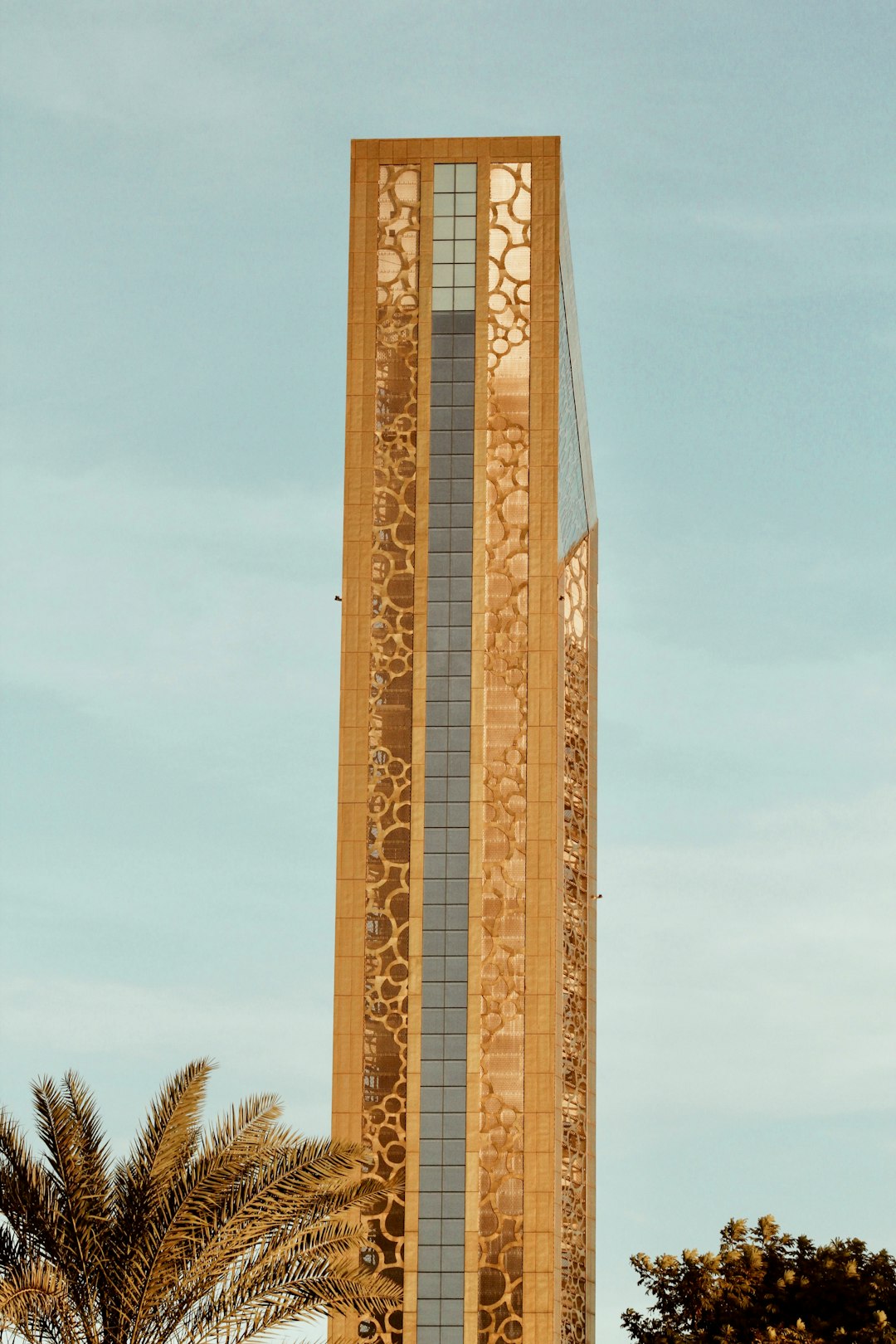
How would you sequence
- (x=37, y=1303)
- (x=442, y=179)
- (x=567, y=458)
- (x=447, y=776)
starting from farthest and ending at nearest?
(x=567, y=458) < (x=442, y=179) < (x=447, y=776) < (x=37, y=1303)

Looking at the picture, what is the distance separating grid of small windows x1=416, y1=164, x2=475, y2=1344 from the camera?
2305 centimetres

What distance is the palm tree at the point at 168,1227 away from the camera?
18.5 m

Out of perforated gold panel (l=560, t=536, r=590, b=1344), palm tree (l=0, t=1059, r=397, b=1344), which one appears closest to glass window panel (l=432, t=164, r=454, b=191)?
perforated gold panel (l=560, t=536, r=590, b=1344)

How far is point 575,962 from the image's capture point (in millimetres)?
28438

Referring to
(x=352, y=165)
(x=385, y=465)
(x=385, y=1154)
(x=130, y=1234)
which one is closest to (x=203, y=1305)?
(x=130, y=1234)

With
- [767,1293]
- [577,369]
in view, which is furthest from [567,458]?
[767,1293]

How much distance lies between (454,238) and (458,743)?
256 inches

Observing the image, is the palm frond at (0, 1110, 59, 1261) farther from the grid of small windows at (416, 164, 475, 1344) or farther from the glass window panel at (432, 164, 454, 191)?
the glass window panel at (432, 164, 454, 191)

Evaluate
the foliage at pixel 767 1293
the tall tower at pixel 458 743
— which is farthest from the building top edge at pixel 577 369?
the foliage at pixel 767 1293

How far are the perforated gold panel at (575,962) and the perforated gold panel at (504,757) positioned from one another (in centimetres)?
199

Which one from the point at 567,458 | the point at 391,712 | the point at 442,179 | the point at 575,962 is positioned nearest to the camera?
the point at 391,712

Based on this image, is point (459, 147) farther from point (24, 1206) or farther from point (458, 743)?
point (24, 1206)

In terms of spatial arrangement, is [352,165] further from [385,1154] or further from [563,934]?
[385,1154]

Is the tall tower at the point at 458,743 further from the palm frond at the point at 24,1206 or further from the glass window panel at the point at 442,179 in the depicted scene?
the palm frond at the point at 24,1206
